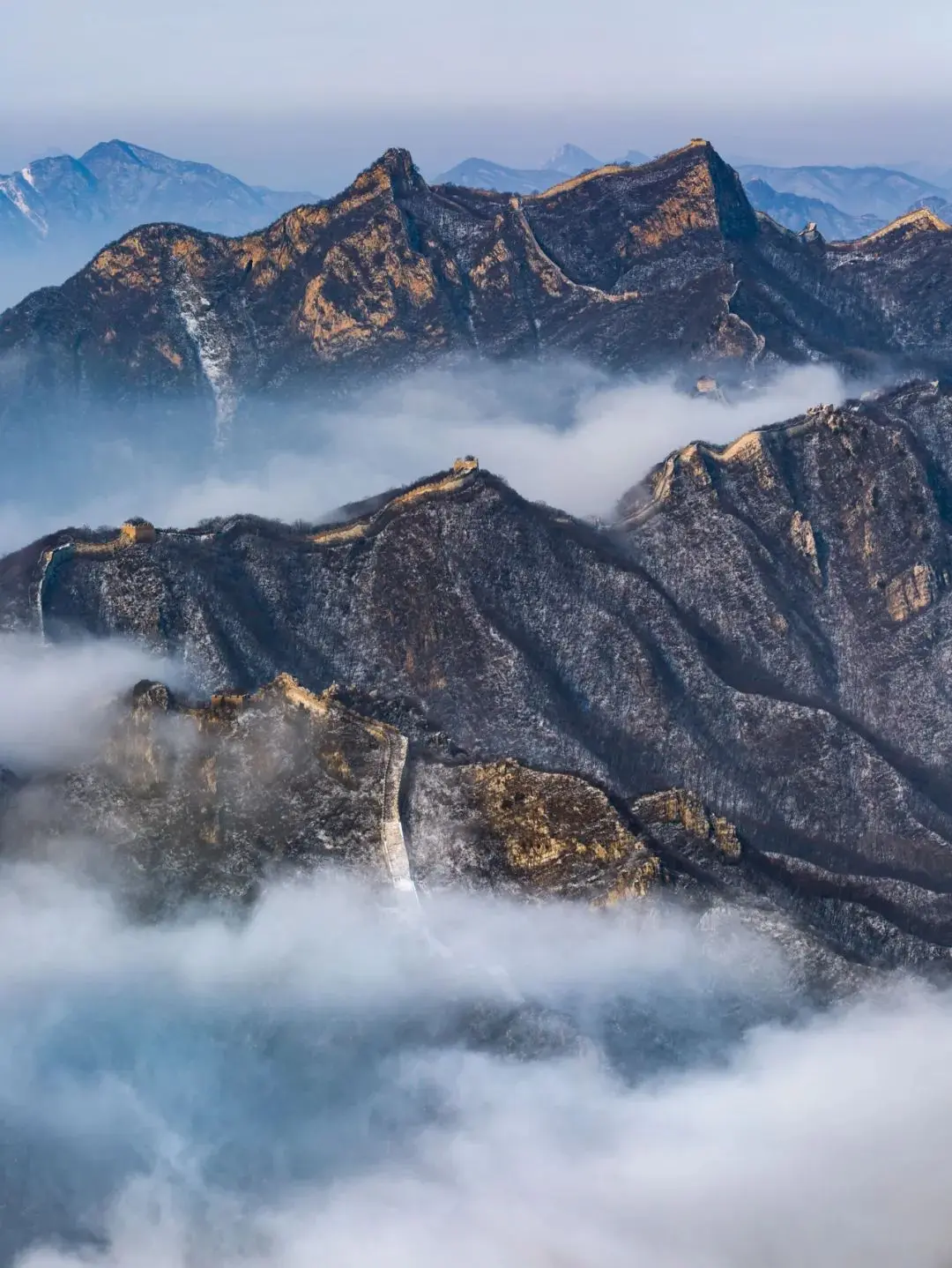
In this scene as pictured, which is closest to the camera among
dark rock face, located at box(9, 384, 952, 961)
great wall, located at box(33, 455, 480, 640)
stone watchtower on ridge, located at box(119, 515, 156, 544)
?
dark rock face, located at box(9, 384, 952, 961)

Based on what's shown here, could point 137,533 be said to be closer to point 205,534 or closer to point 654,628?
point 205,534

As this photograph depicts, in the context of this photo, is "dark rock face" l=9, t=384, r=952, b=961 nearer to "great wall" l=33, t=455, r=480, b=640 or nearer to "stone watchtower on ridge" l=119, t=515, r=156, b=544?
"great wall" l=33, t=455, r=480, b=640

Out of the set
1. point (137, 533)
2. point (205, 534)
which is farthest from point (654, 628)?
point (137, 533)

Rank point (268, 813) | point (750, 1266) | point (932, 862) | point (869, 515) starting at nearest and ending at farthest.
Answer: point (750, 1266)
point (268, 813)
point (932, 862)
point (869, 515)

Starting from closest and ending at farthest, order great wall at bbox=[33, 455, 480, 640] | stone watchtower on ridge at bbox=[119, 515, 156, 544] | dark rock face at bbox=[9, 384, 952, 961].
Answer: dark rock face at bbox=[9, 384, 952, 961]
great wall at bbox=[33, 455, 480, 640]
stone watchtower on ridge at bbox=[119, 515, 156, 544]

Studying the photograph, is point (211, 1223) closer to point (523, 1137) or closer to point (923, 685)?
point (523, 1137)

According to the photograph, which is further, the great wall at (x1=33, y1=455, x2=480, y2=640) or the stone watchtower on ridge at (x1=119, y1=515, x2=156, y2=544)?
the stone watchtower on ridge at (x1=119, y1=515, x2=156, y2=544)

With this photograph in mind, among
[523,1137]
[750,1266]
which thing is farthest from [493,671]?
[750,1266]

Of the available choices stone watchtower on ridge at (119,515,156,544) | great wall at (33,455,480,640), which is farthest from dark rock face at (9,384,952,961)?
stone watchtower on ridge at (119,515,156,544)

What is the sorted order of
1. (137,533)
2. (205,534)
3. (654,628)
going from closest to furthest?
(137,533)
(654,628)
(205,534)
